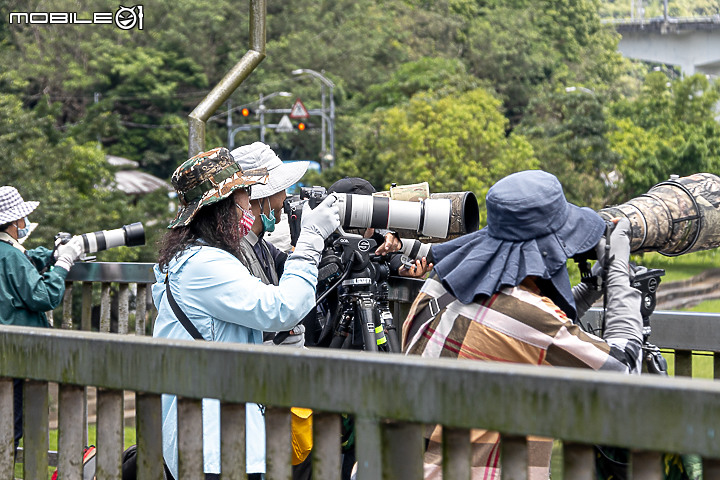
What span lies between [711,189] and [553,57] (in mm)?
75064

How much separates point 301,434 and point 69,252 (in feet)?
7.00

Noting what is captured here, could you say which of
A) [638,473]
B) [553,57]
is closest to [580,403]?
[638,473]

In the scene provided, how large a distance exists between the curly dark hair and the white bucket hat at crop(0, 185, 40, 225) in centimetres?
166

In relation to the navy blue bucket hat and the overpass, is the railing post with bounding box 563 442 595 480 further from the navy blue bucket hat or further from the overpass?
the overpass

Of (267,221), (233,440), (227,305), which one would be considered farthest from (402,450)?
(267,221)

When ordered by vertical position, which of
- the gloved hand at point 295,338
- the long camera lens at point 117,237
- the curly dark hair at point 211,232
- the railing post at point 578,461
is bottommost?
the gloved hand at point 295,338

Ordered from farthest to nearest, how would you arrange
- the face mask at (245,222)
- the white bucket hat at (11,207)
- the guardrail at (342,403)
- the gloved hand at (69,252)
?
the gloved hand at (69,252) < the white bucket hat at (11,207) < the face mask at (245,222) < the guardrail at (342,403)

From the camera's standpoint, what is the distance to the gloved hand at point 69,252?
473 cm

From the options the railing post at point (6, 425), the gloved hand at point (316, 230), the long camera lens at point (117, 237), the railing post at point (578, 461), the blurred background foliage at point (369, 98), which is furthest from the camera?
the blurred background foliage at point (369, 98)

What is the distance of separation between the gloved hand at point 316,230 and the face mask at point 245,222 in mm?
189

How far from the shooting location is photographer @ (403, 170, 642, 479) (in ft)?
7.91

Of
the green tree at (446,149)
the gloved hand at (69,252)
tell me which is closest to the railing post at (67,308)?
the gloved hand at (69,252)

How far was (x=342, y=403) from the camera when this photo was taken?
196cm

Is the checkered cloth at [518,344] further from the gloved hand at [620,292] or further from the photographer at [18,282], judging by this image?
the photographer at [18,282]
